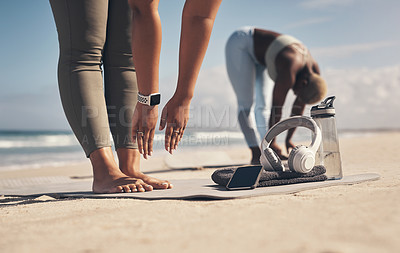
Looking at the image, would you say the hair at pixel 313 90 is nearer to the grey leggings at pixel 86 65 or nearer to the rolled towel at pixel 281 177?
the rolled towel at pixel 281 177

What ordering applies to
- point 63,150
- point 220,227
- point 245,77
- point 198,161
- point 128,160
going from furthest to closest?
point 63,150 → point 198,161 → point 245,77 → point 128,160 → point 220,227

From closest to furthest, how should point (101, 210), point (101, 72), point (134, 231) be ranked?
1. point (134, 231)
2. point (101, 210)
3. point (101, 72)

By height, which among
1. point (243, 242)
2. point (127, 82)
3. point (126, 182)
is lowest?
point (126, 182)

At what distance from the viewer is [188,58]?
5.03ft

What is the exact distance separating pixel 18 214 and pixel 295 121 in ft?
4.11

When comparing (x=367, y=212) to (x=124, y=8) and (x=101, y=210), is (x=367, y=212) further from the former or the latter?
(x=124, y=8)

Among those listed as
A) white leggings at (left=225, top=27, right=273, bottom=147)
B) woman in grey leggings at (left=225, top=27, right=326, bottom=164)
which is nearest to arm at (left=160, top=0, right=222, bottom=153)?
woman in grey leggings at (left=225, top=27, right=326, bottom=164)

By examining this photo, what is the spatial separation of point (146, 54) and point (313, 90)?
2266 millimetres

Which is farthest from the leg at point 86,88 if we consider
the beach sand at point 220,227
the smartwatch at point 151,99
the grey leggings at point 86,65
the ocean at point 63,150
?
the ocean at point 63,150

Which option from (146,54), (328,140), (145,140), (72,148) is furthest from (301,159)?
(72,148)

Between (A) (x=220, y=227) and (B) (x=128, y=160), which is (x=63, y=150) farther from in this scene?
(A) (x=220, y=227)

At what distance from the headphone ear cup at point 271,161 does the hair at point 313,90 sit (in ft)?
6.03

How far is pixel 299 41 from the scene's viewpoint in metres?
3.66

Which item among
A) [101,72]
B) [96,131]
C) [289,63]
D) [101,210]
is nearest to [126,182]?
[96,131]
